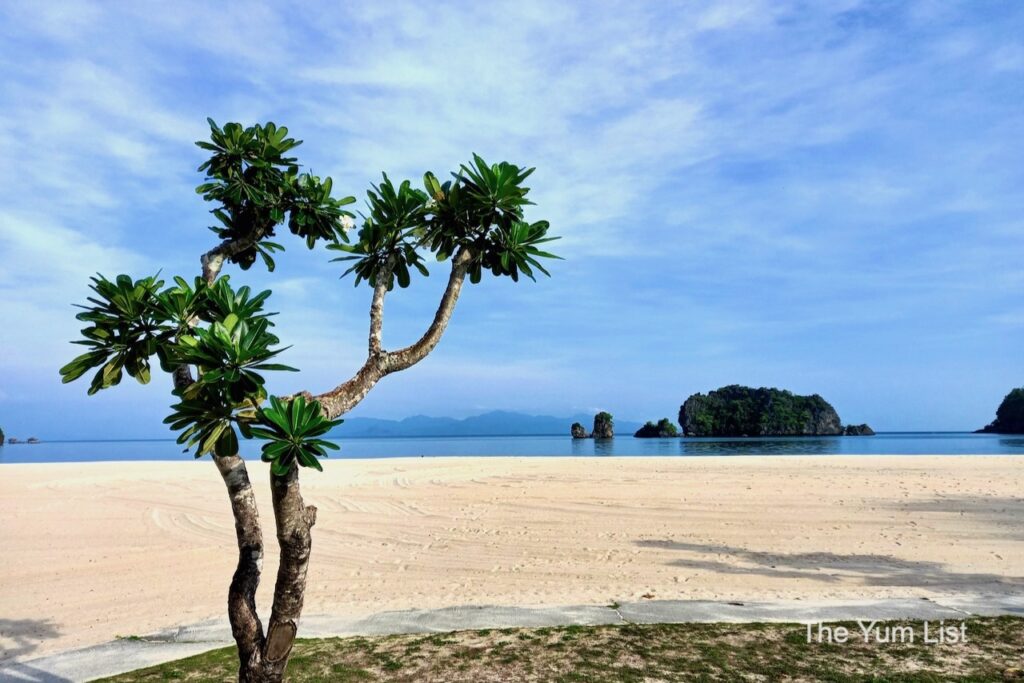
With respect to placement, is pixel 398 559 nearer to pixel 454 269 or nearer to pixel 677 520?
pixel 677 520

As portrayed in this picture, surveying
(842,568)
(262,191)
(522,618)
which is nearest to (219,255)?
(262,191)

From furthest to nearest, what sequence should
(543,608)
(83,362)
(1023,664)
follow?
(543,608) → (1023,664) → (83,362)

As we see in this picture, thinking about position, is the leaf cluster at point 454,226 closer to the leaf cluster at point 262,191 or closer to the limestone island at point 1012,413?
the leaf cluster at point 262,191

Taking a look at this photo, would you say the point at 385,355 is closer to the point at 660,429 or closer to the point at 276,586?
the point at 276,586

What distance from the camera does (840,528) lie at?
13203 mm

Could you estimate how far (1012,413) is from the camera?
14162 cm

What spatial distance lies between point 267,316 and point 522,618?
484 centimetres

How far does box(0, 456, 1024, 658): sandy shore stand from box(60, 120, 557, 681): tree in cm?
451

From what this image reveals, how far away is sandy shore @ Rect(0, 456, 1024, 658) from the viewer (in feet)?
28.4

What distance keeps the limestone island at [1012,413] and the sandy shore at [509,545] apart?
148 m

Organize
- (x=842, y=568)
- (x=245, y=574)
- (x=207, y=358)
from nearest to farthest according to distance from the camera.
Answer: (x=207, y=358) → (x=245, y=574) → (x=842, y=568)

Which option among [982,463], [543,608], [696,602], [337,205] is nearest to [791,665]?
[696,602]

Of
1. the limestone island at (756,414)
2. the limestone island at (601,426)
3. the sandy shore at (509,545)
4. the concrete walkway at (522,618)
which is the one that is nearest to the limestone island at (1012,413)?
the limestone island at (756,414)

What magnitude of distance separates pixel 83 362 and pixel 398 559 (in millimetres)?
8315
